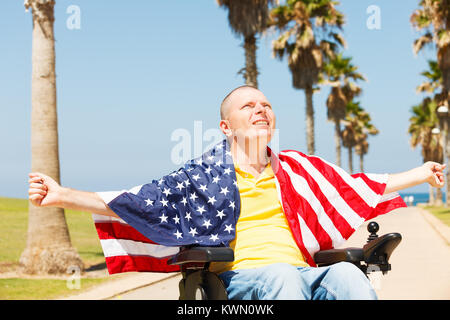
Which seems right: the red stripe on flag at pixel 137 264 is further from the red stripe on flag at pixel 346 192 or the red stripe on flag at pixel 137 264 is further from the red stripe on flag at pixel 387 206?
the red stripe on flag at pixel 387 206

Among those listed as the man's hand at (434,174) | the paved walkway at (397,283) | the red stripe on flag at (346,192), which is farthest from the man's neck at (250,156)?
the paved walkway at (397,283)

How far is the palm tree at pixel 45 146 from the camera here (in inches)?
329

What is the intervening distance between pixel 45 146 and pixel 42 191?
619 cm

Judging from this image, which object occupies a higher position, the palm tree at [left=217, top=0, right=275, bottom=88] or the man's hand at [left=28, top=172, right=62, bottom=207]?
the palm tree at [left=217, top=0, right=275, bottom=88]

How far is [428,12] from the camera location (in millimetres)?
22750

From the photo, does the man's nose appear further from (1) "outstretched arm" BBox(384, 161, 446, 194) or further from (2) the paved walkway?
(2) the paved walkway

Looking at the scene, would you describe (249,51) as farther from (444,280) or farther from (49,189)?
(49,189)

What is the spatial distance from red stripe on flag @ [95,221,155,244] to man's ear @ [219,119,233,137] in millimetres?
802

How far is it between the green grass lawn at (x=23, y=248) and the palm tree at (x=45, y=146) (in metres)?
0.48

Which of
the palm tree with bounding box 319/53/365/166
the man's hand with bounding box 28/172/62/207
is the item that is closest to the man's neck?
the man's hand with bounding box 28/172/62/207

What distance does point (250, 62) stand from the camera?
1268 centimetres

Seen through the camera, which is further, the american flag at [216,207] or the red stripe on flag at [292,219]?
the red stripe on flag at [292,219]

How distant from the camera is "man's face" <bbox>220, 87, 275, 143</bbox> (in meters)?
3.19

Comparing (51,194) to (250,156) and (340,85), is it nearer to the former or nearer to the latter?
(250,156)
